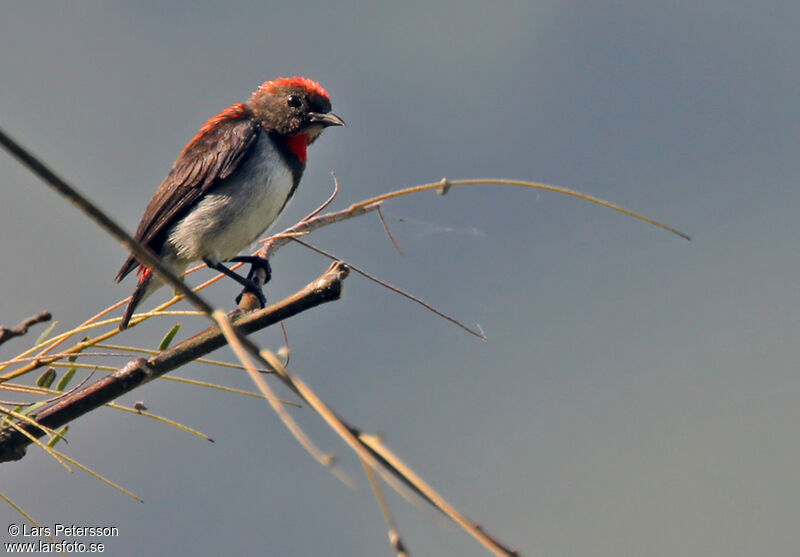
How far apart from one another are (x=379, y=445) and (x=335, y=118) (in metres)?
5.28

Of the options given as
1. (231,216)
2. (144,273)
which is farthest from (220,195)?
(144,273)

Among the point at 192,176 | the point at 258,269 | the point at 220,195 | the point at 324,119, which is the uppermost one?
the point at 324,119

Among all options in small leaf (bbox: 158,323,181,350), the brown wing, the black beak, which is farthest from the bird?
small leaf (bbox: 158,323,181,350)

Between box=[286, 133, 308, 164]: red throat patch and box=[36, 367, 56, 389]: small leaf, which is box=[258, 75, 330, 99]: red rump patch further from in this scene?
box=[36, 367, 56, 389]: small leaf

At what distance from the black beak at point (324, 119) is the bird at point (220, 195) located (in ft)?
0.47

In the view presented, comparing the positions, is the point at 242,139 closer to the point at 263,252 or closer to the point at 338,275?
the point at 263,252

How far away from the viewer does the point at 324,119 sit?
6.27 m

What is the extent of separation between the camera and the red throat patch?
6090mm

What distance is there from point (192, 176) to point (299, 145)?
82 centimetres

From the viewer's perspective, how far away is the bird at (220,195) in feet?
17.9

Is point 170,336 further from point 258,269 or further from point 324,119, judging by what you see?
point 324,119

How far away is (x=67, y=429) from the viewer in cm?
312

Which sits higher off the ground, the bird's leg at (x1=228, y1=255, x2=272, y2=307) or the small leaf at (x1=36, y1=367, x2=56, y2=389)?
the small leaf at (x1=36, y1=367, x2=56, y2=389)

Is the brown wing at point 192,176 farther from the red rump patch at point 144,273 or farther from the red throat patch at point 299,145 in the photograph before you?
the red throat patch at point 299,145
